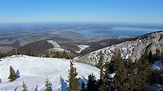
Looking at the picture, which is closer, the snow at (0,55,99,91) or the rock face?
the snow at (0,55,99,91)

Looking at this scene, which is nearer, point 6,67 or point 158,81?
point 158,81

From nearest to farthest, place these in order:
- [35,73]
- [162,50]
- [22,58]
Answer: [35,73]
[22,58]
[162,50]

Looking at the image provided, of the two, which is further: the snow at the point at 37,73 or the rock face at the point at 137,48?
the rock face at the point at 137,48

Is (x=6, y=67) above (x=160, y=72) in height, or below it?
below

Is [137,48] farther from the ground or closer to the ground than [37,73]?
farther from the ground

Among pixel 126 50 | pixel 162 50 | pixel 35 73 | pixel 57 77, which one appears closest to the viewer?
pixel 57 77

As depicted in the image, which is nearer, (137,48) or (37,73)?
(37,73)

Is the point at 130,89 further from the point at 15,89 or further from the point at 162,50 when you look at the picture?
the point at 162,50

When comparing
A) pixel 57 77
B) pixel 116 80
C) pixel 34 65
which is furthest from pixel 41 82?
pixel 116 80
